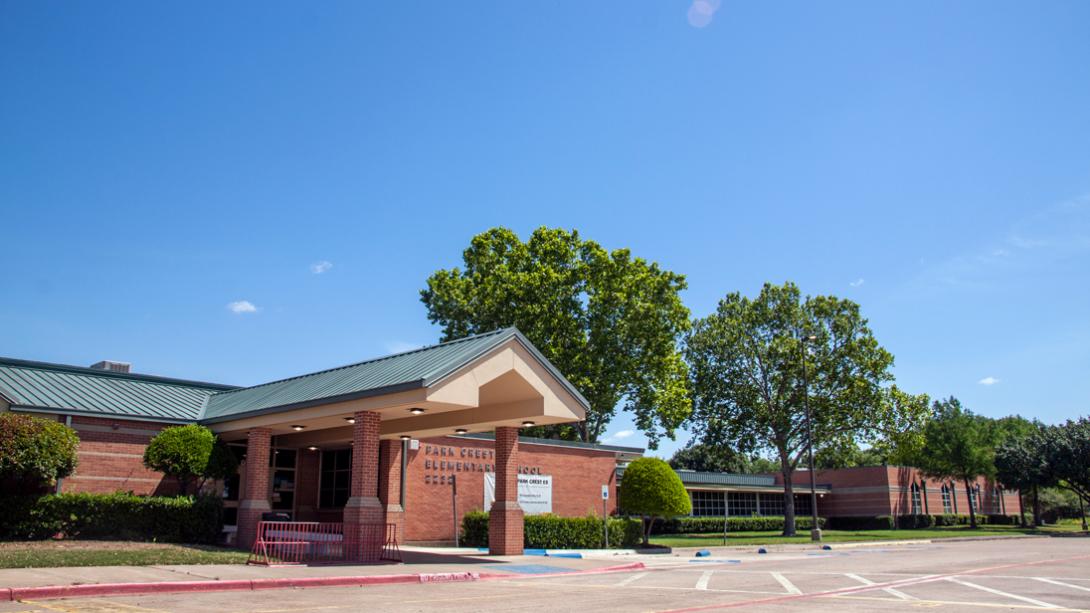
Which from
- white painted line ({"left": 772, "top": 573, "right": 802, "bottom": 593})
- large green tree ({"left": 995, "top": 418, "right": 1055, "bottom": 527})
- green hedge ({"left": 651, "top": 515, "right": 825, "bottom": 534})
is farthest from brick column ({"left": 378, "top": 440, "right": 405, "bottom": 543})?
large green tree ({"left": 995, "top": 418, "right": 1055, "bottom": 527})

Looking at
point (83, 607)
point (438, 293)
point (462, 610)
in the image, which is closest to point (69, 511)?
point (83, 607)

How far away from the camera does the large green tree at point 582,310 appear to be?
43875 millimetres

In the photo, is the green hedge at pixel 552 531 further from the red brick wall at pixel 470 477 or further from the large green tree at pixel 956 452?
the large green tree at pixel 956 452

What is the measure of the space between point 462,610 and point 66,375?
2131 centimetres

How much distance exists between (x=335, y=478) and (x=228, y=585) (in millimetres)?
15321

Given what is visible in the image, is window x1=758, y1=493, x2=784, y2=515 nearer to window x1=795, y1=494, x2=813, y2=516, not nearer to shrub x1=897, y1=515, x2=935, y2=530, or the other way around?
window x1=795, y1=494, x2=813, y2=516

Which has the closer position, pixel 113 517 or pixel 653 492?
pixel 113 517

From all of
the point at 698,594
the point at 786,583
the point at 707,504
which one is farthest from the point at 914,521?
the point at 698,594

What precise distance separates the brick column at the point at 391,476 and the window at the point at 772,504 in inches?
1644

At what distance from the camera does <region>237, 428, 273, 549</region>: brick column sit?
906 inches

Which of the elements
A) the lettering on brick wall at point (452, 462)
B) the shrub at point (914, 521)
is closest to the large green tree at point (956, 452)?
the shrub at point (914, 521)

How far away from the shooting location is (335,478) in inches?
1135

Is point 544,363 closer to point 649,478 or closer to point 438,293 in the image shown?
point 649,478

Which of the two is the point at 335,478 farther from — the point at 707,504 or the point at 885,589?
the point at 707,504
